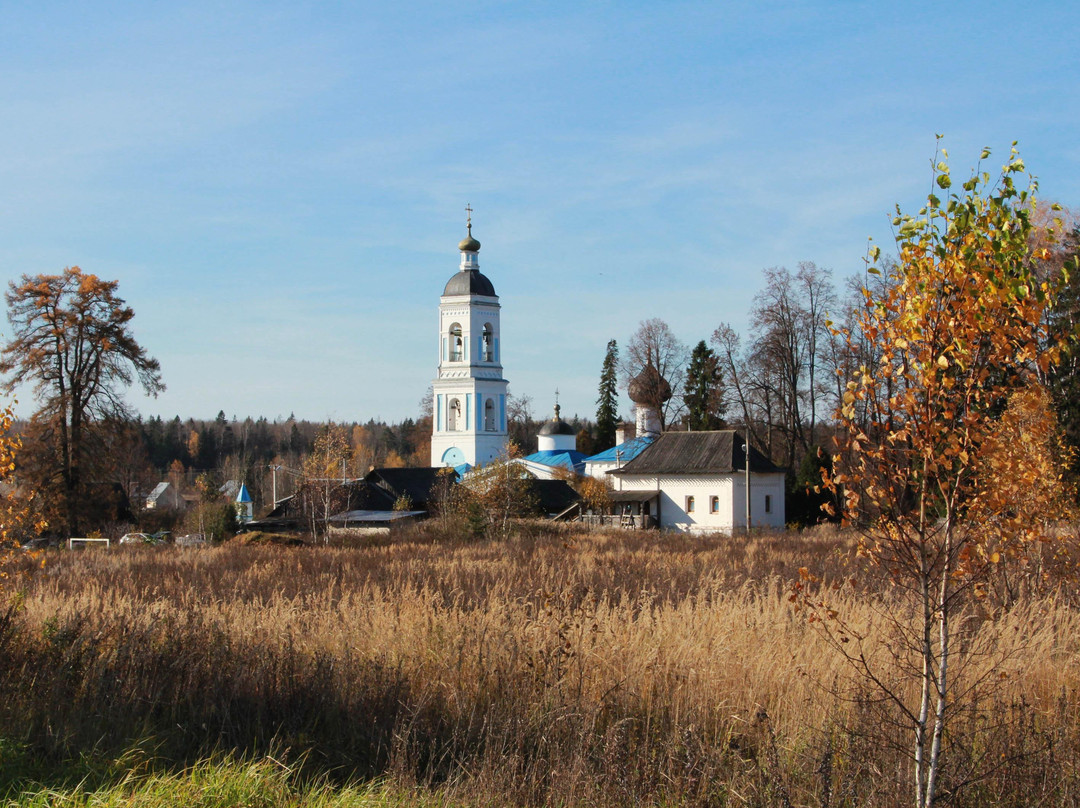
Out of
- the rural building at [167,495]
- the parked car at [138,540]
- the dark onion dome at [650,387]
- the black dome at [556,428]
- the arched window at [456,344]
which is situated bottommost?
the rural building at [167,495]

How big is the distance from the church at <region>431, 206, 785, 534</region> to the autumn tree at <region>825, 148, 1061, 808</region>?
38.1 metres

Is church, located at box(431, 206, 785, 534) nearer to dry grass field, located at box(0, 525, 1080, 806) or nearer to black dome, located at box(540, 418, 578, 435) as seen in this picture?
black dome, located at box(540, 418, 578, 435)

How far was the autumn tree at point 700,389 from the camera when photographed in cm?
5794

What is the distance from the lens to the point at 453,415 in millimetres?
66688

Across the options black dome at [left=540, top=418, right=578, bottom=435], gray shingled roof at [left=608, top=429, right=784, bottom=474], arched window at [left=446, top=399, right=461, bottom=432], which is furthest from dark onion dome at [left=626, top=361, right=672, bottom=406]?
arched window at [left=446, top=399, right=461, bottom=432]

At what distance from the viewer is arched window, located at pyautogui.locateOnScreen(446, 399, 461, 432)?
218 feet

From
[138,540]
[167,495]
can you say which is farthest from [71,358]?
[167,495]

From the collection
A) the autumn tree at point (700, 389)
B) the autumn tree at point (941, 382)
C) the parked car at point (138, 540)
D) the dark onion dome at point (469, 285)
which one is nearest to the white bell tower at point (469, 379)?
the dark onion dome at point (469, 285)

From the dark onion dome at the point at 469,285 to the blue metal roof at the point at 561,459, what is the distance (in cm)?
1171

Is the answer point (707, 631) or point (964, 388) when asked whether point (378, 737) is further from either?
point (964, 388)

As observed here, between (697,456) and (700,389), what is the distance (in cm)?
1167

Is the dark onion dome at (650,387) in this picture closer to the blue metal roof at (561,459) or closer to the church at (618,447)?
the church at (618,447)

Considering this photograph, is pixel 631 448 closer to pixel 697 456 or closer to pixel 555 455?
pixel 555 455

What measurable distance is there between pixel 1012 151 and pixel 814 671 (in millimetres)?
4061
